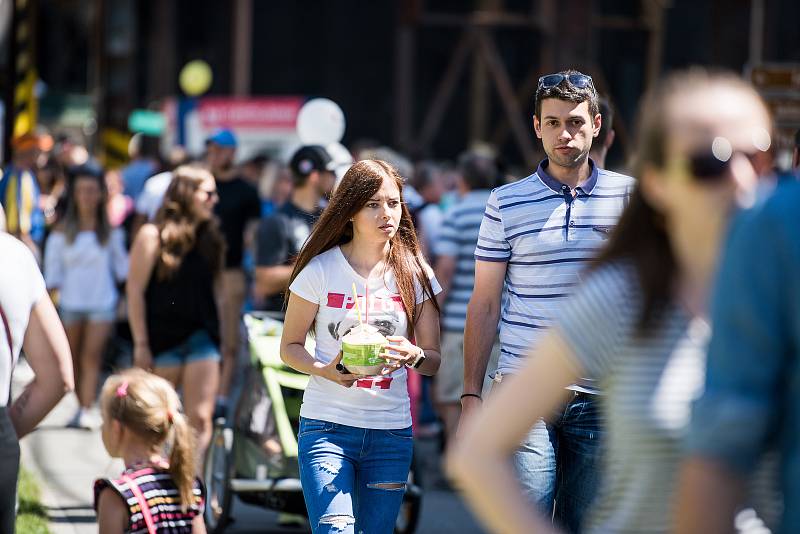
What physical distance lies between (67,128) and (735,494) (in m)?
23.6

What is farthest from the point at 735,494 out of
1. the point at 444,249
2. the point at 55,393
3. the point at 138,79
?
the point at 138,79

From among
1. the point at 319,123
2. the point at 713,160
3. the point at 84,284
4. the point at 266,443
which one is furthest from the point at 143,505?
the point at 84,284

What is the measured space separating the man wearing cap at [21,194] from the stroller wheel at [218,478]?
5.60 meters

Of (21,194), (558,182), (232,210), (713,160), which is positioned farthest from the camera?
(21,194)

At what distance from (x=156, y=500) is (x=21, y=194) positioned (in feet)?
29.4

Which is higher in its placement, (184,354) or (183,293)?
(183,293)

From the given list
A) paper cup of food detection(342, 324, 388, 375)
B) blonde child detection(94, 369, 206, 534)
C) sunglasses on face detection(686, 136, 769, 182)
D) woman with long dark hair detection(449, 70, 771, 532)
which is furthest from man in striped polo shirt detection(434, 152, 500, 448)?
sunglasses on face detection(686, 136, 769, 182)

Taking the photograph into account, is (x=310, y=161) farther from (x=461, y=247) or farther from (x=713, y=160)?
(x=713, y=160)

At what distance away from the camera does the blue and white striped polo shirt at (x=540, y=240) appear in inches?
186

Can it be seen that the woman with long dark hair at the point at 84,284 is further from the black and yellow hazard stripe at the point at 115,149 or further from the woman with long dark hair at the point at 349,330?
the black and yellow hazard stripe at the point at 115,149

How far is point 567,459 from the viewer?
4652mm

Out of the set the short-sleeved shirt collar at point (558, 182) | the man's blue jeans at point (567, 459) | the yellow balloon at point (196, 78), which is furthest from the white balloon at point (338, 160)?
the yellow balloon at point (196, 78)

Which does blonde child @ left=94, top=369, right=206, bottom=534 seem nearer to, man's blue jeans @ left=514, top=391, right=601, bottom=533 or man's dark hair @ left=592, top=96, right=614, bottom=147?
man's blue jeans @ left=514, top=391, right=601, bottom=533

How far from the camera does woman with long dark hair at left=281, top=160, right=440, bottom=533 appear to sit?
15.1 ft
